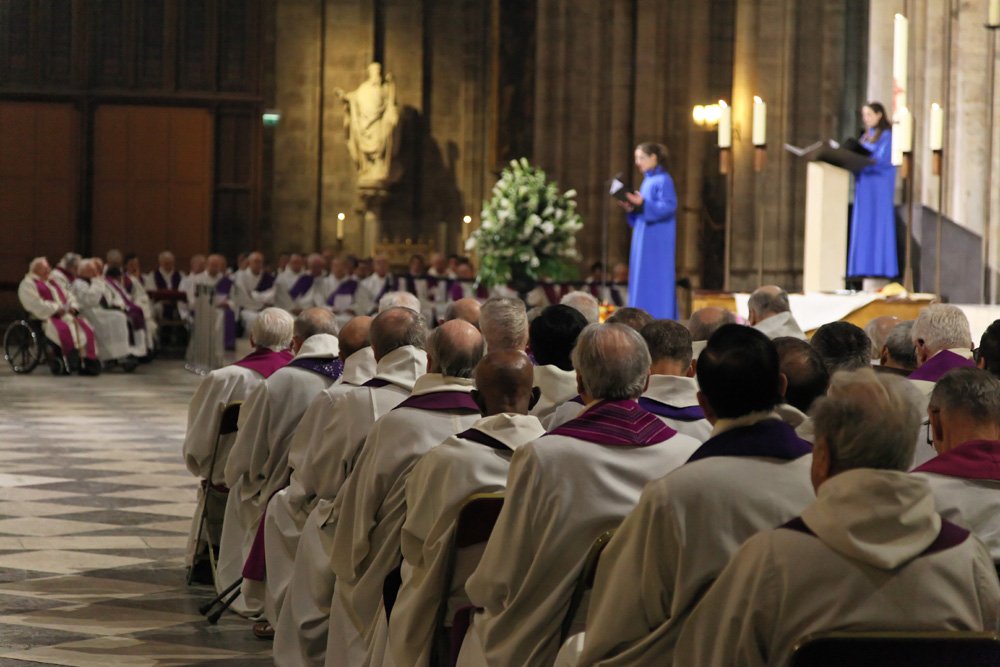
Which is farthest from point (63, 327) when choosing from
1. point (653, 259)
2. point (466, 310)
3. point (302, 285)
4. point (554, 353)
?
point (554, 353)

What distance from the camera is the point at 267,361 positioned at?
7000 millimetres

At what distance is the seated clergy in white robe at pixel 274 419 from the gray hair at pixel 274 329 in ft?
1.11

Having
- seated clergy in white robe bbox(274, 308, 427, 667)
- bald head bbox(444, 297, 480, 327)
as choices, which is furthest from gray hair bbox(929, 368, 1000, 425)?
bald head bbox(444, 297, 480, 327)

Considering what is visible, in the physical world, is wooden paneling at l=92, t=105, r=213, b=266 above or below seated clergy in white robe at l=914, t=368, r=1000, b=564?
above

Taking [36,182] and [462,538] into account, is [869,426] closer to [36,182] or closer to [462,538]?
[462,538]

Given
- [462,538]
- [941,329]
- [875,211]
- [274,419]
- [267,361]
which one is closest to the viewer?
[462,538]

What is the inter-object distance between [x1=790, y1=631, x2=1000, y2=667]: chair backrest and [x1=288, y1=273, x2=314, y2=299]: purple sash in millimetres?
18567

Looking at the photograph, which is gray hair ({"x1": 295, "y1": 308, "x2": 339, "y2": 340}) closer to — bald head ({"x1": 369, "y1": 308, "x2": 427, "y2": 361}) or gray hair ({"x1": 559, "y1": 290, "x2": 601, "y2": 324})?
bald head ({"x1": 369, "y1": 308, "x2": 427, "y2": 361})

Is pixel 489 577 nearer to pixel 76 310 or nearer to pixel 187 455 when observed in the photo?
pixel 187 455

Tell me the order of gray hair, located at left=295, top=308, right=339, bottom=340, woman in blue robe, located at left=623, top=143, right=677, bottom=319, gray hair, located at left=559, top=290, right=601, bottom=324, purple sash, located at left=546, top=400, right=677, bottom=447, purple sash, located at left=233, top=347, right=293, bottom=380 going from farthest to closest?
woman in blue robe, located at left=623, top=143, right=677, bottom=319
gray hair, located at left=559, top=290, right=601, bottom=324
purple sash, located at left=233, top=347, right=293, bottom=380
gray hair, located at left=295, top=308, right=339, bottom=340
purple sash, located at left=546, top=400, right=677, bottom=447

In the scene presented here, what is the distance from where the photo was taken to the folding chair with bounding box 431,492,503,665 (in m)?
4.06

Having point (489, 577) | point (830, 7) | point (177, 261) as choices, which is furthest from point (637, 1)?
point (489, 577)

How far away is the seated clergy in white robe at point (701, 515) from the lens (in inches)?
122

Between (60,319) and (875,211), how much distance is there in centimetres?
1011
